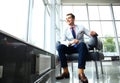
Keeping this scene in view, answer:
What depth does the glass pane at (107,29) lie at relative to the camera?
812 cm

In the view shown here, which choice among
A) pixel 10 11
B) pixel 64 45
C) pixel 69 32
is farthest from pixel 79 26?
pixel 10 11

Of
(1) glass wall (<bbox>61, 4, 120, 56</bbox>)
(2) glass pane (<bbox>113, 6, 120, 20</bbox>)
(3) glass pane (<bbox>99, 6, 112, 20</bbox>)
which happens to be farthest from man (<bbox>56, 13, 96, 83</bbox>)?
(2) glass pane (<bbox>113, 6, 120, 20</bbox>)

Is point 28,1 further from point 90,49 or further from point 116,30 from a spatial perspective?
point 116,30

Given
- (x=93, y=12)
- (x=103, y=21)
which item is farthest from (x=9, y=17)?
(x=93, y=12)

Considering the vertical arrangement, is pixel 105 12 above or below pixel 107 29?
above

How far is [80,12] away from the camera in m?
8.48

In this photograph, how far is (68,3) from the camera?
8516 millimetres

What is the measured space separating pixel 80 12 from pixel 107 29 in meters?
1.93

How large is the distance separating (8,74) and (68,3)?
8136 mm

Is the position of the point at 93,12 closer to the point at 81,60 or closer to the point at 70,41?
the point at 70,41

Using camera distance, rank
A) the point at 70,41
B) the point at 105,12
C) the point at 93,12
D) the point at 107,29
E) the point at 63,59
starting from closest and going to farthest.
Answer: the point at 63,59 → the point at 70,41 → the point at 107,29 → the point at 93,12 → the point at 105,12

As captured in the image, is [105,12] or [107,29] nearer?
[107,29]

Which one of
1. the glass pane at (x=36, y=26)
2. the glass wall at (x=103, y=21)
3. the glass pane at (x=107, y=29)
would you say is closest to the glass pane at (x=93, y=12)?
the glass wall at (x=103, y=21)

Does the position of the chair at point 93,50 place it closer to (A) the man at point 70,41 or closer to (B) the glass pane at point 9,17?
(A) the man at point 70,41
